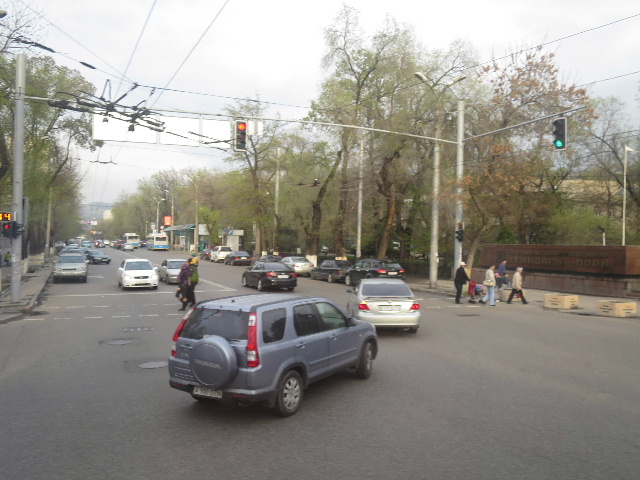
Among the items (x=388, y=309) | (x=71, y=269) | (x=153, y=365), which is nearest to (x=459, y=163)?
(x=388, y=309)

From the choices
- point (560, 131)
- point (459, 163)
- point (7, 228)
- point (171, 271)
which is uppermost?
point (459, 163)

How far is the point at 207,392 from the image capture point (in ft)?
21.7

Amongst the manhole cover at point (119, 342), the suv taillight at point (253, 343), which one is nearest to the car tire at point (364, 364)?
the suv taillight at point (253, 343)

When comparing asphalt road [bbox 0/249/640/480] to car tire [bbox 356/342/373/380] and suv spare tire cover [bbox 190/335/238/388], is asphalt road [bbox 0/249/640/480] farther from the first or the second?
suv spare tire cover [bbox 190/335/238/388]

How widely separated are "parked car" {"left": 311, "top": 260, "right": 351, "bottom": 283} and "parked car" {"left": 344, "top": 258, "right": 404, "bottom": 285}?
1.92 m

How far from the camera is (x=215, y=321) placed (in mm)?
6910

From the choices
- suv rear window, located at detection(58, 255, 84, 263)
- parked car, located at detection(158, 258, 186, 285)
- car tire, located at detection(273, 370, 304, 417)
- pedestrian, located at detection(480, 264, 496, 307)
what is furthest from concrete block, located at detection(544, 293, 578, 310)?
suv rear window, located at detection(58, 255, 84, 263)

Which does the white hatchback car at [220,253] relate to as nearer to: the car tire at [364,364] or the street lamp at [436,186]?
the street lamp at [436,186]

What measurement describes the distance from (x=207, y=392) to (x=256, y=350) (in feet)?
2.86

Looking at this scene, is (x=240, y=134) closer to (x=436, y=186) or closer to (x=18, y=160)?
(x=18, y=160)

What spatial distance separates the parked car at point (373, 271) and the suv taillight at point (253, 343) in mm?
22113

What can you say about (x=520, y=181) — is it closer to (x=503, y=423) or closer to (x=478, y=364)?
(x=478, y=364)

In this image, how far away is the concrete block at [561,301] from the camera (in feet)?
65.6

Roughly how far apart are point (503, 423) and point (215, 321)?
12.5ft
